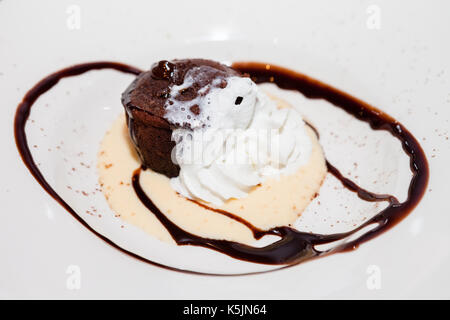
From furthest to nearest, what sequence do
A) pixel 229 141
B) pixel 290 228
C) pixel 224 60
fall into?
pixel 224 60 < pixel 229 141 < pixel 290 228

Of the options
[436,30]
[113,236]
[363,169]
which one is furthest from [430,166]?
[113,236]

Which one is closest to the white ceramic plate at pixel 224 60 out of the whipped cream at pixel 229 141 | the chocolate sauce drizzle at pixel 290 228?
the chocolate sauce drizzle at pixel 290 228

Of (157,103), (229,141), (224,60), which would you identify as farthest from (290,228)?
(224,60)

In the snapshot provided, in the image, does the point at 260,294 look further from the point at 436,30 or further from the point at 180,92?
the point at 436,30

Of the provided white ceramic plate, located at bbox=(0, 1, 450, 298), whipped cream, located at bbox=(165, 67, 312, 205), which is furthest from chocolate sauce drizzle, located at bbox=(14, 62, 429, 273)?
whipped cream, located at bbox=(165, 67, 312, 205)

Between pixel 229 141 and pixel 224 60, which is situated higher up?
pixel 224 60

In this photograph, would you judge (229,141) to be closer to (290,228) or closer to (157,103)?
(157,103)

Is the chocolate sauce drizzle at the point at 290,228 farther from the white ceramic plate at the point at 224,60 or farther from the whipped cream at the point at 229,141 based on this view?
the whipped cream at the point at 229,141

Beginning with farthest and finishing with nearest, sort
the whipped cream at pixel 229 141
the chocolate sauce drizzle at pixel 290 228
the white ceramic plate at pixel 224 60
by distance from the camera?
the whipped cream at pixel 229 141
the chocolate sauce drizzle at pixel 290 228
the white ceramic plate at pixel 224 60

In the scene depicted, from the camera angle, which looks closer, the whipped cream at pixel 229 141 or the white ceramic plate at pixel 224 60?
the white ceramic plate at pixel 224 60
